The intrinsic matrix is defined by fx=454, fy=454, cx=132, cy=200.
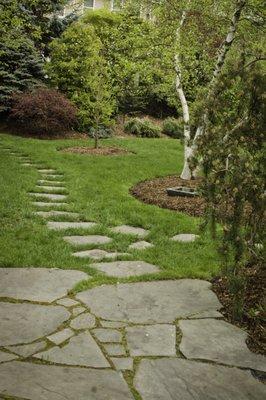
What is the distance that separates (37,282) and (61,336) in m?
1.04

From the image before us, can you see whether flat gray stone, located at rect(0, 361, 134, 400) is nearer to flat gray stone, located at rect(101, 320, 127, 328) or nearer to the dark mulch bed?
flat gray stone, located at rect(101, 320, 127, 328)

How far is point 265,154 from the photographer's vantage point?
3.64 meters

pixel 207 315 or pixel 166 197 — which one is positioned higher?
pixel 166 197

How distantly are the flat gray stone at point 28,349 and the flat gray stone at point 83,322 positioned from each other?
0.35 m

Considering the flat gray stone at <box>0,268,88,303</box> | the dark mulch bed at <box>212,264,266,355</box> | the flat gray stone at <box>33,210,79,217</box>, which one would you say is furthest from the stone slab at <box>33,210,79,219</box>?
the dark mulch bed at <box>212,264,266,355</box>

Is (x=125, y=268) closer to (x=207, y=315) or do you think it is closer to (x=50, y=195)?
(x=207, y=315)

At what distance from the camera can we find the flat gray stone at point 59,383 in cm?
270

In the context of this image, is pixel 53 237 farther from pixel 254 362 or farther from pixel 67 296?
pixel 254 362

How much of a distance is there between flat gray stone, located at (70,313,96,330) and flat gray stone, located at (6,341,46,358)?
0.35 meters

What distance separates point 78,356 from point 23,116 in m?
14.3

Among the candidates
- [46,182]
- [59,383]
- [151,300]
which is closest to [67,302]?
[151,300]

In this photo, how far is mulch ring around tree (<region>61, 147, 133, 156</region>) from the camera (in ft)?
45.0

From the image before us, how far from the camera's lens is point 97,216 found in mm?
6938

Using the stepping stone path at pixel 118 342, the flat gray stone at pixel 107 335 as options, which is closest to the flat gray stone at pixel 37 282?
the stepping stone path at pixel 118 342
